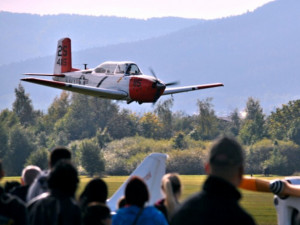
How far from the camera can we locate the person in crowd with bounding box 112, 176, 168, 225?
25.8 ft

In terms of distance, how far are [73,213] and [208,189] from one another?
5.80 feet

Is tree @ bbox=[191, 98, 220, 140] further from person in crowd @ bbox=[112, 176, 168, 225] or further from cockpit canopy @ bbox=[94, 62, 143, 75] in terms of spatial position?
person in crowd @ bbox=[112, 176, 168, 225]

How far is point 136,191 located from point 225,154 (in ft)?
8.06

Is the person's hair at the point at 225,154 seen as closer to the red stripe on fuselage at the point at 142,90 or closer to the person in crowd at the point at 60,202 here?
the person in crowd at the point at 60,202

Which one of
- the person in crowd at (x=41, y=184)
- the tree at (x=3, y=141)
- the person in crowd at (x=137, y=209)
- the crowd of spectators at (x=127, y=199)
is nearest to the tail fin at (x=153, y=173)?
the crowd of spectators at (x=127, y=199)

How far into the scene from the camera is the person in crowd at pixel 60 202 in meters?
6.77

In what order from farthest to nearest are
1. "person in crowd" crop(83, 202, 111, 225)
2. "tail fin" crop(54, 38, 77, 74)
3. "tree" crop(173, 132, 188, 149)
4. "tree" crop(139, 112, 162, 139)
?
1. "tree" crop(139, 112, 162, 139)
2. "tree" crop(173, 132, 188, 149)
3. "tail fin" crop(54, 38, 77, 74)
4. "person in crowd" crop(83, 202, 111, 225)

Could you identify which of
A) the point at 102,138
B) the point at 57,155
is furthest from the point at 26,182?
the point at 102,138

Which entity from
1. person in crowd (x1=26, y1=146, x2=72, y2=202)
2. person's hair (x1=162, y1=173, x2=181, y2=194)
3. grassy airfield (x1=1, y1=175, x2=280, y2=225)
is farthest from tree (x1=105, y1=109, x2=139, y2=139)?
person in crowd (x1=26, y1=146, x2=72, y2=202)

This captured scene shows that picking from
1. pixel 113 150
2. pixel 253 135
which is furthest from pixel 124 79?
pixel 253 135

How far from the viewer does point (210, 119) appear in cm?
7600

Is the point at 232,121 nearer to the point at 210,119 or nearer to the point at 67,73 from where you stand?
the point at 210,119

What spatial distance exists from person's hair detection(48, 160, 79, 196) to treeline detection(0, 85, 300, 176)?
46892 mm

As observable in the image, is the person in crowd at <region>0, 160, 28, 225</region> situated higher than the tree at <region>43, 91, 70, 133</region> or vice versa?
the tree at <region>43, 91, 70, 133</region>
